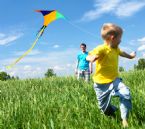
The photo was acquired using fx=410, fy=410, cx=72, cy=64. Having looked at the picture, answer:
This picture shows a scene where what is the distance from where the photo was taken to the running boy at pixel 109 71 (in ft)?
17.3

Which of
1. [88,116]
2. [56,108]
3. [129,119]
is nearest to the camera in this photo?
[129,119]

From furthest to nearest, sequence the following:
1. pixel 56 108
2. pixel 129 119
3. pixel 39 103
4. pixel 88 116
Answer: pixel 39 103 → pixel 56 108 → pixel 88 116 → pixel 129 119

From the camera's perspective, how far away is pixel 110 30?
5410mm

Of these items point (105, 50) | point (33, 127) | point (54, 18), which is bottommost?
point (33, 127)

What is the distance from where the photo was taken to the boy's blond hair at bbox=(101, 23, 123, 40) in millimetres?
5414

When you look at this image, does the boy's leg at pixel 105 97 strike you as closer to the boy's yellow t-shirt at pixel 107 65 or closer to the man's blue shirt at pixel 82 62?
the boy's yellow t-shirt at pixel 107 65

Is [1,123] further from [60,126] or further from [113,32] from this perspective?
[113,32]

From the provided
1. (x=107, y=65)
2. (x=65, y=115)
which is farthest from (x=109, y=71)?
(x=65, y=115)

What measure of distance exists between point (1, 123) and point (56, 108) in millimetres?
998

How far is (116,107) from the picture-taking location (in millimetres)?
5875

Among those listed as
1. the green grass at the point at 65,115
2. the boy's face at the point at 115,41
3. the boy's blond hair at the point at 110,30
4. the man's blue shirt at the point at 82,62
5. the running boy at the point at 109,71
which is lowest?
the green grass at the point at 65,115

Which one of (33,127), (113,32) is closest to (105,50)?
(113,32)

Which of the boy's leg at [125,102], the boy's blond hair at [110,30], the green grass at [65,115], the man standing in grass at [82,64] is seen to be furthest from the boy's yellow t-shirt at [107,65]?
the man standing in grass at [82,64]

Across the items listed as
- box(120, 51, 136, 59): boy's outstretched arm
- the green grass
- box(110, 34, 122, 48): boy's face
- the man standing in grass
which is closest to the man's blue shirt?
the man standing in grass
